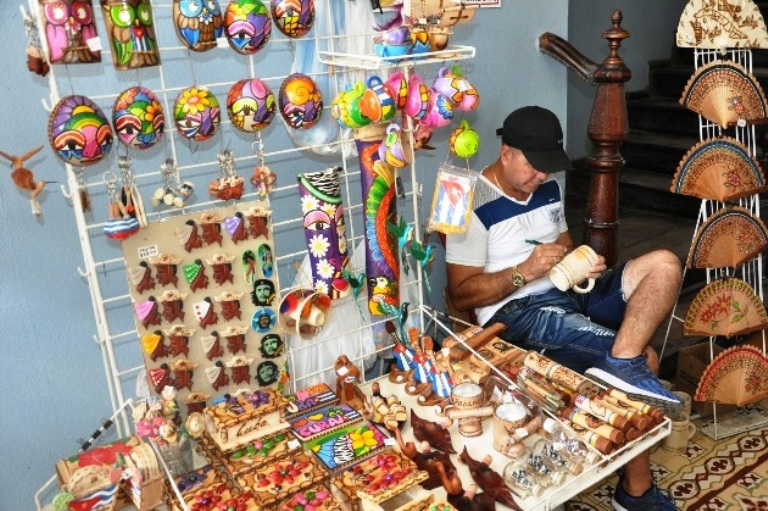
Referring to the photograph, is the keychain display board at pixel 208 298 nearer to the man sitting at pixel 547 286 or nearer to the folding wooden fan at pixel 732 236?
the man sitting at pixel 547 286

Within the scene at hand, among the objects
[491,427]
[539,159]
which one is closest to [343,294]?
[491,427]

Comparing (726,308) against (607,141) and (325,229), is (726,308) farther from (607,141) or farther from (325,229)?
(325,229)

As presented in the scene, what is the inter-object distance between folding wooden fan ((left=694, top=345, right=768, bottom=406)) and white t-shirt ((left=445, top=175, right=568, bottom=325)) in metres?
0.64

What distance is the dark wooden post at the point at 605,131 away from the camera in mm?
2326

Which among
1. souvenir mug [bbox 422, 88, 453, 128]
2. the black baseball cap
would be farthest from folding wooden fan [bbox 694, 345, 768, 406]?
souvenir mug [bbox 422, 88, 453, 128]

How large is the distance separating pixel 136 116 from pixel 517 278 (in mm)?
1187

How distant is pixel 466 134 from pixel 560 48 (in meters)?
1.09

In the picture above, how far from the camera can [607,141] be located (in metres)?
2.40

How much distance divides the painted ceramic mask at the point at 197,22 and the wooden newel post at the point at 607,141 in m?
1.44

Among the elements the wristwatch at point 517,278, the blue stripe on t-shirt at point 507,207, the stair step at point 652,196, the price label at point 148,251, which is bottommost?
the stair step at point 652,196

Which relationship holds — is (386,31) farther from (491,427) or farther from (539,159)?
(491,427)

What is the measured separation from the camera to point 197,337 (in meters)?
1.56

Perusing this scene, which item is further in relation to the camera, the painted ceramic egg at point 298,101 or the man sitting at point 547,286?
the man sitting at point 547,286

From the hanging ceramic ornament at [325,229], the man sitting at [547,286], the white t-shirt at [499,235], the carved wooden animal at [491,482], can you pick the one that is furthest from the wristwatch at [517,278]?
the carved wooden animal at [491,482]
